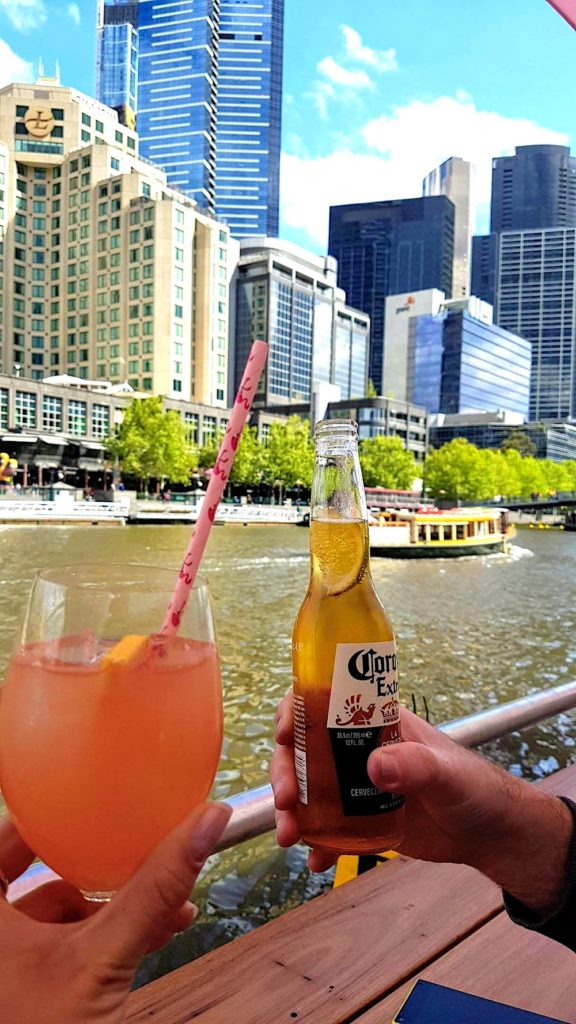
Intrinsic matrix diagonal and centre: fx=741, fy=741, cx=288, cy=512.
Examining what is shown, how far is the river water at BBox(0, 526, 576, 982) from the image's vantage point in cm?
400

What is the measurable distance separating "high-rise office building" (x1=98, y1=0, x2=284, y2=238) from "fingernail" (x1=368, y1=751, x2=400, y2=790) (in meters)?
137

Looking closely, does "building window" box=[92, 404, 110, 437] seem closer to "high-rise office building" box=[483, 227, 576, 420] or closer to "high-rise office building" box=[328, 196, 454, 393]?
"high-rise office building" box=[328, 196, 454, 393]

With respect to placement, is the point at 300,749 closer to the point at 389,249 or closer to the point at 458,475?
the point at 458,475

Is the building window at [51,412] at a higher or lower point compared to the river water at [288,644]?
higher

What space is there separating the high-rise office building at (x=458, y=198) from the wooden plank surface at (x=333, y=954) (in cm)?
16654

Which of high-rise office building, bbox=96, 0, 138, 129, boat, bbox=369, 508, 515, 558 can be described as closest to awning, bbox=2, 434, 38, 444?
boat, bbox=369, 508, 515, 558

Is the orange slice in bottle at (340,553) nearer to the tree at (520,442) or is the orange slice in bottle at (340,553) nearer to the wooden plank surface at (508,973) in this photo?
the wooden plank surface at (508,973)

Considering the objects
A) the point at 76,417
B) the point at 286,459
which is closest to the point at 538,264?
the point at 286,459

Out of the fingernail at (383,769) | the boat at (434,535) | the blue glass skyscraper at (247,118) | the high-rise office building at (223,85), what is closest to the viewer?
the fingernail at (383,769)

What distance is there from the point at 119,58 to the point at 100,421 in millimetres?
113324

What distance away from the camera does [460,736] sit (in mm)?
1879

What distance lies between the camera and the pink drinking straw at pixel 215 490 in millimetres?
761

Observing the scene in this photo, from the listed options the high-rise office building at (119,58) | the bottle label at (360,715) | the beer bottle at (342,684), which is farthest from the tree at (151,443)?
the high-rise office building at (119,58)

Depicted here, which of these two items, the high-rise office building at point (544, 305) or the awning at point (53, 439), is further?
the high-rise office building at point (544, 305)
